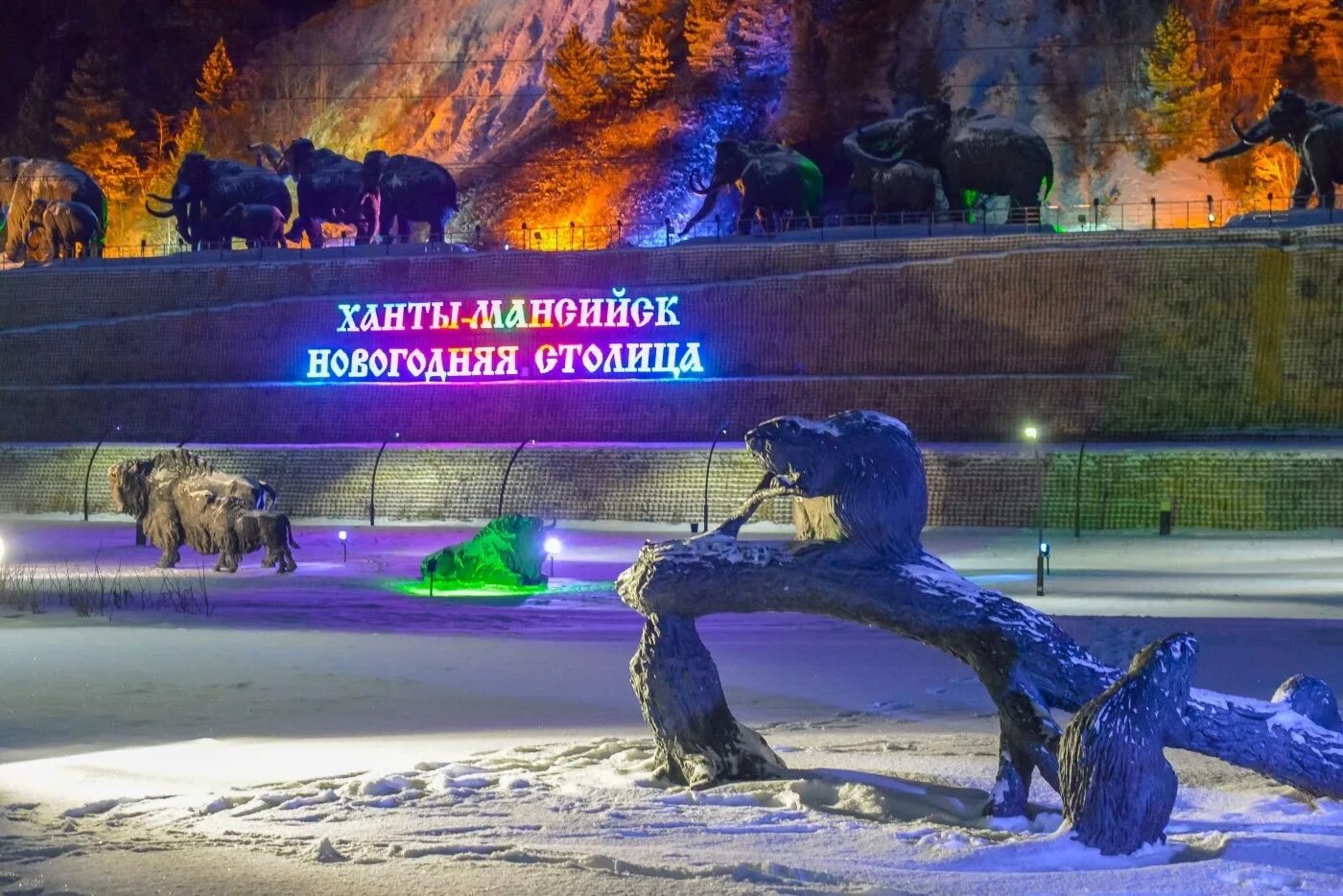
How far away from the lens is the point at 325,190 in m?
43.4

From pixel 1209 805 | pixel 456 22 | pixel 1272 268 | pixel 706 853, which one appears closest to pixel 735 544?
pixel 706 853

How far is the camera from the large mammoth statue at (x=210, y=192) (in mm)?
43219

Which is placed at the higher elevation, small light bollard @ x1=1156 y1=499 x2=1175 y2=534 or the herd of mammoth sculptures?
the herd of mammoth sculptures

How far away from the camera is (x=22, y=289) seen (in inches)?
1588

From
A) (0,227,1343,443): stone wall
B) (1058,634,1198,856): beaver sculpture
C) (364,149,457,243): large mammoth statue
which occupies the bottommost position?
(1058,634,1198,856): beaver sculpture

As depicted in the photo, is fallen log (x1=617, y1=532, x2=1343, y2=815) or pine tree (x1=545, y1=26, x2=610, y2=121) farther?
pine tree (x1=545, y1=26, x2=610, y2=121)

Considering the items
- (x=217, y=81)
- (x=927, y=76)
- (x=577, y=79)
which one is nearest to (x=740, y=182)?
(x=927, y=76)

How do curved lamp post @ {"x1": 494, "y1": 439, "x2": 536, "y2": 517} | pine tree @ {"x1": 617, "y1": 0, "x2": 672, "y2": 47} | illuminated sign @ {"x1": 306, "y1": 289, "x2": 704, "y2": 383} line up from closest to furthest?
1. curved lamp post @ {"x1": 494, "y1": 439, "x2": 536, "y2": 517}
2. illuminated sign @ {"x1": 306, "y1": 289, "x2": 704, "y2": 383}
3. pine tree @ {"x1": 617, "y1": 0, "x2": 672, "y2": 47}

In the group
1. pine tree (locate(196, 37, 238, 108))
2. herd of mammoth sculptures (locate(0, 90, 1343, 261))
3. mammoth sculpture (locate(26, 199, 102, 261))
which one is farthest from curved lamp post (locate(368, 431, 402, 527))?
pine tree (locate(196, 37, 238, 108))

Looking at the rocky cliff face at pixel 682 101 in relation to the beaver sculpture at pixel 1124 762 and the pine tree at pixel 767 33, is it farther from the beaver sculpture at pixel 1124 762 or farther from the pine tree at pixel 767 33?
the beaver sculpture at pixel 1124 762

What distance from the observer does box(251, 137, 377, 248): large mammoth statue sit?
4328cm

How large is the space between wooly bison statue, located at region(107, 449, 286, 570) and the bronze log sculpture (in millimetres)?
15173

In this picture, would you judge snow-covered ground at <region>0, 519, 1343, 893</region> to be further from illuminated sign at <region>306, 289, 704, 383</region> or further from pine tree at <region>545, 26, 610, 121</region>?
pine tree at <region>545, 26, 610, 121</region>

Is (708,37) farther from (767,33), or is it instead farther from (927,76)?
(927,76)
